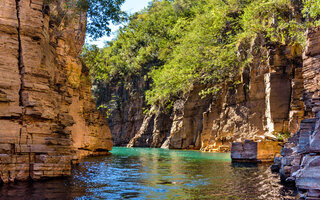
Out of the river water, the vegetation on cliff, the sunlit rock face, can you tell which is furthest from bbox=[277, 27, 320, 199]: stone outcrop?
the sunlit rock face

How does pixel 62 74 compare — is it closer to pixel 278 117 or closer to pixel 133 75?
A: pixel 278 117

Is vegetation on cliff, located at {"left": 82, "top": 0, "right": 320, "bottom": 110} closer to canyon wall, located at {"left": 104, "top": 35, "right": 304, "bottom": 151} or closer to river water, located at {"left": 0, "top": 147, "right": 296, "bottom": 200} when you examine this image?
canyon wall, located at {"left": 104, "top": 35, "right": 304, "bottom": 151}

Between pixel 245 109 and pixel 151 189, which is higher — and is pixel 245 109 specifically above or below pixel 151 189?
→ above

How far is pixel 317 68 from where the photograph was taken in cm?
1406

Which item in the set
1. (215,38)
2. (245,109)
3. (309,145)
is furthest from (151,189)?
(215,38)

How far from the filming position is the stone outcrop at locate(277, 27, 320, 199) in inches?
210

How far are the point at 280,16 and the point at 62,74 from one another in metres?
21.7

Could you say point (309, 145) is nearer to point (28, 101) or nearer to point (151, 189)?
point (151, 189)

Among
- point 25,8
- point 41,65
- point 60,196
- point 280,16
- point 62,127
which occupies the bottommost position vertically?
point 60,196

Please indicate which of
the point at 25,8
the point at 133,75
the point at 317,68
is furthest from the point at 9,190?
the point at 133,75

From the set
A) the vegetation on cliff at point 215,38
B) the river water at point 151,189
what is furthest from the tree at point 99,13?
the river water at point 151,189

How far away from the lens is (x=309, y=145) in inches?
224

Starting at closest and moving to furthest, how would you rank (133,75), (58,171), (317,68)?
1. (58,171)
2. (317,68)
3. (133,75)

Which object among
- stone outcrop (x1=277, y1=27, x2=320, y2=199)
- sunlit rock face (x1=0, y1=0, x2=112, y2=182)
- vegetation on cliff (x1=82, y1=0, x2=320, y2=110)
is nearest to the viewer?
stone outcrop (x1=277, y1=27, x2=320, y2=199)
